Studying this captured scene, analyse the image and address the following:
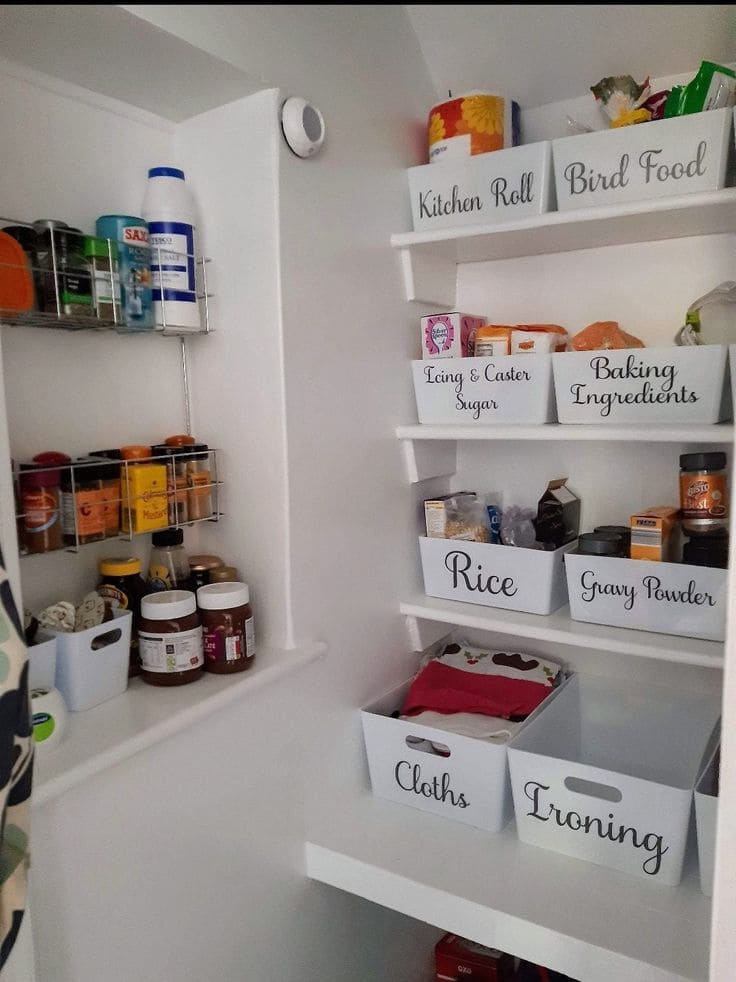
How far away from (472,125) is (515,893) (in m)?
1.20

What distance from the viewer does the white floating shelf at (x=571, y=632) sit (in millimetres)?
1126

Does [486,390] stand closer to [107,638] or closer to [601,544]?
[601,544]

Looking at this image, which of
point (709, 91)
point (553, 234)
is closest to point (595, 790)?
point (553, 234)

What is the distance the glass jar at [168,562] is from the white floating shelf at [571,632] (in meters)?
0.45

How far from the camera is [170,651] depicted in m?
1.01

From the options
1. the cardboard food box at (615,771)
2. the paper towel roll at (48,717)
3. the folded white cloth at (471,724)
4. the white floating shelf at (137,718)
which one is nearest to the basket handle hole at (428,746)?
the folded white cloth at (471,724)

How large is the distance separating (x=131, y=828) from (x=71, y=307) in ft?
2.10

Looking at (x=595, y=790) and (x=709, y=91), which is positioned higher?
(x=709, y=91)

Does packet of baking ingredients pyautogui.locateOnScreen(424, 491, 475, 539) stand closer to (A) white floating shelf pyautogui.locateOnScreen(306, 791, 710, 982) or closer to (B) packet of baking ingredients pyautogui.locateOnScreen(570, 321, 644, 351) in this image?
(B) packet of baking ingredients pyautogui.locateOnScreen(570, 321, 644, 351)

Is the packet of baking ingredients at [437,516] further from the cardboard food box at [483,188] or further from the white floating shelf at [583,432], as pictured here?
the cardboard food box at [483,188]

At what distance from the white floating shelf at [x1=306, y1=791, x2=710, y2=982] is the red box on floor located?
1.49ft

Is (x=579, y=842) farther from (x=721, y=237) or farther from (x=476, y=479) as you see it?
(x=721, y=237)

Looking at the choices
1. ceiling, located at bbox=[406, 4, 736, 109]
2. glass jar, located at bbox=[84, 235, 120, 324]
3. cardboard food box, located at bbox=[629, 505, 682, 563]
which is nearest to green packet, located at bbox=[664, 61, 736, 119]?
ceiling, located at bbox=[406, 4, 736, 109]

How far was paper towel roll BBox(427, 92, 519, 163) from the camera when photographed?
49.0 inches
